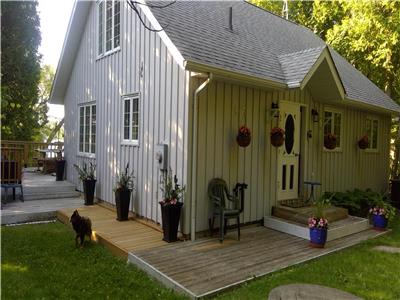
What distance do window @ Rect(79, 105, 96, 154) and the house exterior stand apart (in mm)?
57

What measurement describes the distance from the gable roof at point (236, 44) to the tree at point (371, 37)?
268 cm

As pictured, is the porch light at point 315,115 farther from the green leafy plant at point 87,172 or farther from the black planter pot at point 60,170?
the black planter pot at point 60,170

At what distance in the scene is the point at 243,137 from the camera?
20.3 feet

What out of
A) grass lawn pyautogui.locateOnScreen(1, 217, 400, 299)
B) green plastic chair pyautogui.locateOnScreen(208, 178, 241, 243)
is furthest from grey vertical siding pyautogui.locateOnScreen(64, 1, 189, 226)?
grass lawn pyautogui.locateOnScreen(1, 217, 400, 299)

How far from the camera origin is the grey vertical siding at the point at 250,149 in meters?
5.98

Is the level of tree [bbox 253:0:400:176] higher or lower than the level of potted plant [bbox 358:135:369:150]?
higher

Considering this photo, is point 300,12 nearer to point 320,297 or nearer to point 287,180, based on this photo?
point 287,180

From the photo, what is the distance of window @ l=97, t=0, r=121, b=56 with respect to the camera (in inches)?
323

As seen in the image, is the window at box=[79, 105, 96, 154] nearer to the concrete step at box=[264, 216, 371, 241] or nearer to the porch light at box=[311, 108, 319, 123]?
the concrete step at box=[264, 216, 371, 241]

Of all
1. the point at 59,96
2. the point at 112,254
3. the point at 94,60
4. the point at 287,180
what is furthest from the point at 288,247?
the point at 59,96

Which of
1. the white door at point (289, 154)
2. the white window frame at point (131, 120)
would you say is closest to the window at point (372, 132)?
the white door at point (289, 154)

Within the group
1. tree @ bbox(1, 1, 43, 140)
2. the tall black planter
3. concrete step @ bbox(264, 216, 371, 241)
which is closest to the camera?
the tall black planter

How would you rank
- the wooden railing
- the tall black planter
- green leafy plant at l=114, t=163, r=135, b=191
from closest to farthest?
the tall black planter
green leafy plant at l=114, t=163, r=135, b=191
the wooden railing

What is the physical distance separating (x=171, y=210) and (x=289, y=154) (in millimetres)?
3571
